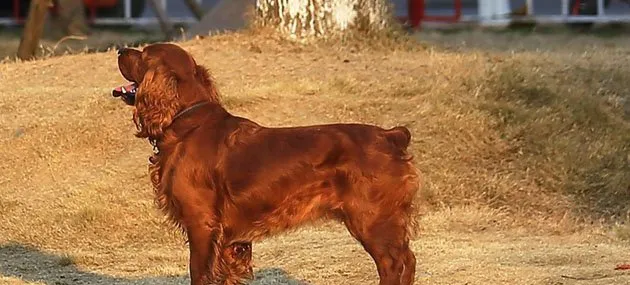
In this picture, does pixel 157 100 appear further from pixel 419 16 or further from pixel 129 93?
pixel 419 16

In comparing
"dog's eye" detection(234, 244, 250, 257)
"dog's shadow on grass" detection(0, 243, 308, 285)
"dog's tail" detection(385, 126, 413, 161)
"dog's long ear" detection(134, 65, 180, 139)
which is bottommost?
"dog's shadow on grass" detection(0, 243, 308, 285)

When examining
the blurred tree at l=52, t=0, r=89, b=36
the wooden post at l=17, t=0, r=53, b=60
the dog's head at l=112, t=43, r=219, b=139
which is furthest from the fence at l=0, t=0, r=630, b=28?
the dog's head at l=112, t=43, r=219, b=139

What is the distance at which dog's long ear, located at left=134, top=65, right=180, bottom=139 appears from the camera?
19.4ft

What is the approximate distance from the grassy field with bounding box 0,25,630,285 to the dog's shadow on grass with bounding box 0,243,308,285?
16 millimetres

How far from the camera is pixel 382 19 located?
11852mm

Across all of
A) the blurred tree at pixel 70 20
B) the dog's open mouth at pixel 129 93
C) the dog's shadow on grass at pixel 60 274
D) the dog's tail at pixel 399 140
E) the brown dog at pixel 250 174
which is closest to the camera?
the brown dog at pixel 250 174

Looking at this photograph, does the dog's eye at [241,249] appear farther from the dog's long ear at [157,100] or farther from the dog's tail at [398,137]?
the dog's tail at [398,137]

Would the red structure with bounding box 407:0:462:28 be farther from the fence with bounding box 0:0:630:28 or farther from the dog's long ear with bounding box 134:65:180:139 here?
the dog's long ear with bounding box 134:65:180:139

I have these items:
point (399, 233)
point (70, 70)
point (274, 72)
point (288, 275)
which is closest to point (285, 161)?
point (399, 233)

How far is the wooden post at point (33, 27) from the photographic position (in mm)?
12539

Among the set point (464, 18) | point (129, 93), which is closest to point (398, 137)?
point (129, 93)

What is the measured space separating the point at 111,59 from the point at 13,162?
7.50 feet

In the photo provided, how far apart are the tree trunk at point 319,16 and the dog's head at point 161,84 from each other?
5467 mm

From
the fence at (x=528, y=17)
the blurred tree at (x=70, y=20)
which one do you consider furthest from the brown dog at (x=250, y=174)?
the blurred tree at (x=70, y=20)
